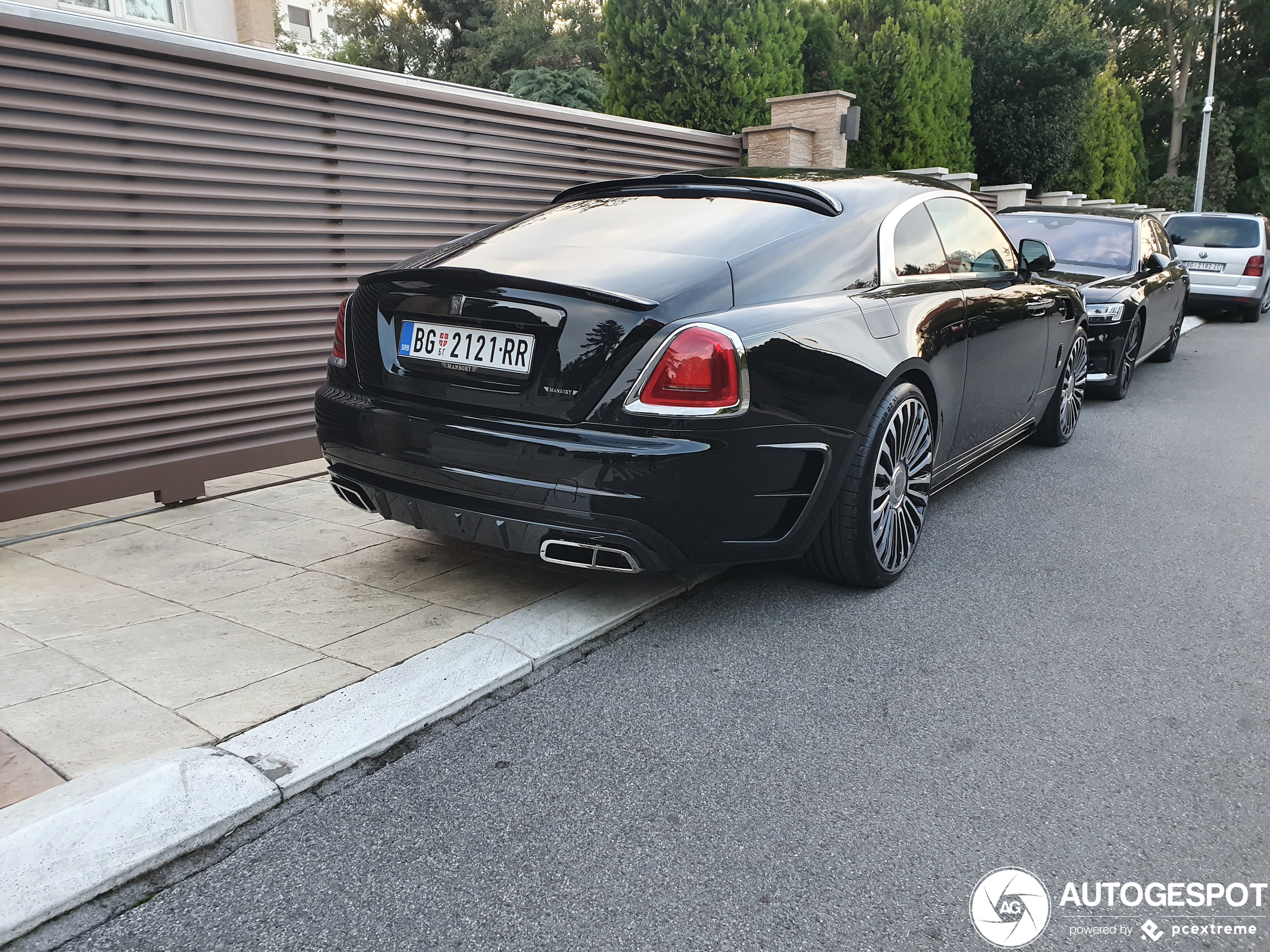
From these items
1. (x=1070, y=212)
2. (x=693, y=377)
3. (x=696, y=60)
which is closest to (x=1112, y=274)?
(x=1070, y=212)

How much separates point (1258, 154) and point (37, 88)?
141ft

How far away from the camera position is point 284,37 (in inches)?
1555

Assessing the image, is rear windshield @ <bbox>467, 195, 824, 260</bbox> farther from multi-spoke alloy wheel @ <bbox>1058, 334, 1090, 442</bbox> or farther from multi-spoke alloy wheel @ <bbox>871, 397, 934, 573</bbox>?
multi-spoke alloy wheel @ <bbox>1058, 334, 1090, 442</bbox>

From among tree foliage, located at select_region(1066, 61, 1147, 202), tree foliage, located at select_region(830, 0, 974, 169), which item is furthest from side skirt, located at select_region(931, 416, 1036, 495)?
tree foliage, located at select_region(1066, 61, 1147, 202)

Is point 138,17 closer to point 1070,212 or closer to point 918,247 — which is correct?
point 1070,212

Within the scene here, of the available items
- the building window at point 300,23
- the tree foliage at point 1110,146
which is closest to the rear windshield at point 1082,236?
the tree foliage at point 1110,146

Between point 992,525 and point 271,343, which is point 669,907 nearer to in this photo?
point 992,525

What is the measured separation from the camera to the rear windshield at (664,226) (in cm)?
348

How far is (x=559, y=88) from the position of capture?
2359 centimetres

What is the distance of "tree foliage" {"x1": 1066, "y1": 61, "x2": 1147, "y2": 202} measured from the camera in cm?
2394

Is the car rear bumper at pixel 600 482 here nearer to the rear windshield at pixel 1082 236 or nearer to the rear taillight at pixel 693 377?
the rear taillight at pixel 693 377

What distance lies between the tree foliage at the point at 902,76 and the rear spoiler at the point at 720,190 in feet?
35.0

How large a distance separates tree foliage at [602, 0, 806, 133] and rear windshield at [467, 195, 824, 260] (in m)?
8.00

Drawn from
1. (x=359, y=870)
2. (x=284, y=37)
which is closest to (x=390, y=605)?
(x=359, y=870)
